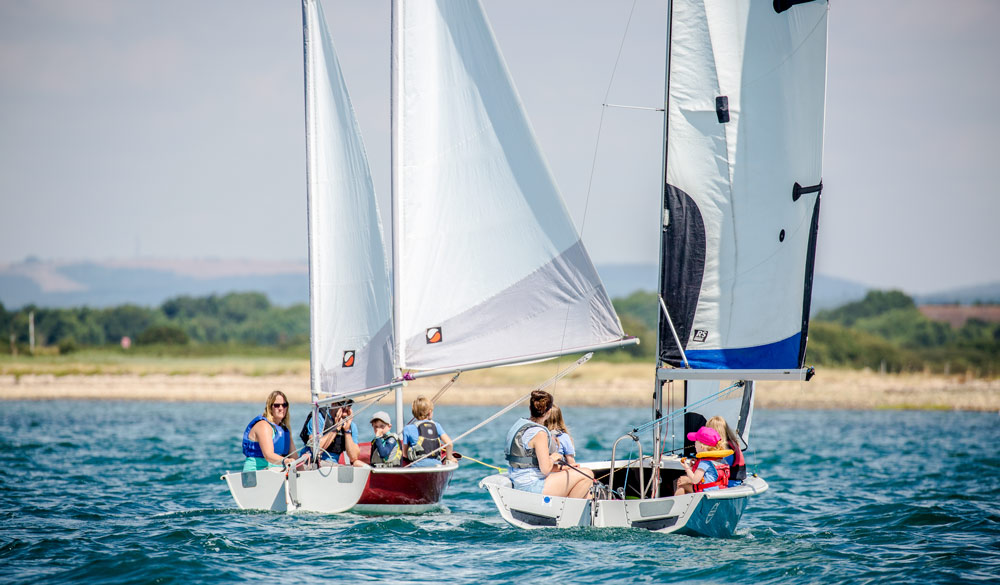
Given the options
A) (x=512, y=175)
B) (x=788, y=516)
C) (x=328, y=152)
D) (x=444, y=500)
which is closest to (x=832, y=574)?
(x=788, y=516)

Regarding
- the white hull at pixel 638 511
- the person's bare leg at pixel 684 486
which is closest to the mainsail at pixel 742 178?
the person's bare leg at pixel 684 486

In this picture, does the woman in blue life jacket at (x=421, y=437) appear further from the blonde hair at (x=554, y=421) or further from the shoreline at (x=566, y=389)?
the shoreline at (x=566, y=389)

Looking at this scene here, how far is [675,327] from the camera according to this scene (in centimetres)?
1428

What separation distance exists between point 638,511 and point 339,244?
664 cm

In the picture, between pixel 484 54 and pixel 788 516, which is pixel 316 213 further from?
pixel 788 516

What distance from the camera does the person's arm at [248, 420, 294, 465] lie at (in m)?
15.7

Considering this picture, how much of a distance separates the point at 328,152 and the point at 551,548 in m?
7.47

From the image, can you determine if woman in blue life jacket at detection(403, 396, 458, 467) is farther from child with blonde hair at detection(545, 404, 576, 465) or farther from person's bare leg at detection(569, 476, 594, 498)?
person's bare leg at detection(569, 476, 594, 498)

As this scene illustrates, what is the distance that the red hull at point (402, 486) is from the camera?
15.6 m

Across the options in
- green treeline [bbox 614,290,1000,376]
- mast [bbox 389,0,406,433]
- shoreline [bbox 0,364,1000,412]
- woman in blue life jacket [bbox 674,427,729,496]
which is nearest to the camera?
woman in blue life jacket [bbox 674,427,729,496]

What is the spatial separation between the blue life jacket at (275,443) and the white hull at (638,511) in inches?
149

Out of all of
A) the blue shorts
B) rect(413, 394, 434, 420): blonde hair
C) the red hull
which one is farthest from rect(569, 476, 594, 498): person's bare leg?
rect(413, 394, 434, 420): blonde hair

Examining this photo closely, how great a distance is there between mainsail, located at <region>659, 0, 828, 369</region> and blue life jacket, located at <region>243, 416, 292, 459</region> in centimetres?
622

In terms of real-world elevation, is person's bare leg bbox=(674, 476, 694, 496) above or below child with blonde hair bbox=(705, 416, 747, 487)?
below
